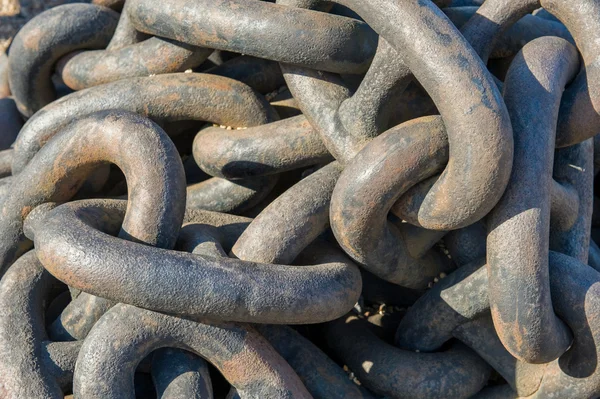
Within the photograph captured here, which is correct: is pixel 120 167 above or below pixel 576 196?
above

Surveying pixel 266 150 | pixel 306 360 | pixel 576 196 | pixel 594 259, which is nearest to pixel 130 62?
pixel 266 150

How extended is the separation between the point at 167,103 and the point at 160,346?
0.54m

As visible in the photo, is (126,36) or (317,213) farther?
(126,36)

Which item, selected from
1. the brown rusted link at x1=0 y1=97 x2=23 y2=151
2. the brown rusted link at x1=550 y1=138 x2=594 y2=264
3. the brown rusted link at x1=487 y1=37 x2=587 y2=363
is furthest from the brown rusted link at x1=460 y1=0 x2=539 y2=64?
the brown rusted link at x1=0 y1=97 x2=23 y2=151

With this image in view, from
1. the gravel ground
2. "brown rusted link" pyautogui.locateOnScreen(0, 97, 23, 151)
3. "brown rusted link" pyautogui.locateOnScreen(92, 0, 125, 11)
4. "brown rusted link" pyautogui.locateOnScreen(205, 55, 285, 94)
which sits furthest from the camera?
the gravel ground

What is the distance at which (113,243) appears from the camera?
1.09 meters

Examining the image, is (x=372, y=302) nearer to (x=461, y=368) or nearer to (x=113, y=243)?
(x=461, y=368)

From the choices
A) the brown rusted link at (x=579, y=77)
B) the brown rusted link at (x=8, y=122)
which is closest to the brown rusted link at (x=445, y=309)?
the brown rusted link at (x=579, y=77)

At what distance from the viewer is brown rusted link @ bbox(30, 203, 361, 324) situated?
3.51ft

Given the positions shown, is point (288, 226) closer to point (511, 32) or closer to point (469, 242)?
point (469, 242)

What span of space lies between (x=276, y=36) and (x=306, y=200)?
0.32 meters

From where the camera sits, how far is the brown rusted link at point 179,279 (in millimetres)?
1068

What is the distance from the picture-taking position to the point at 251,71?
1.58 meters

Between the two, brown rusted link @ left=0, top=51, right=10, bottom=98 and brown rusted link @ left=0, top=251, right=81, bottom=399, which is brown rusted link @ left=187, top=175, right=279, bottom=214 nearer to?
brown rusted link @ left=0, top=251, right=81, bottom=399
